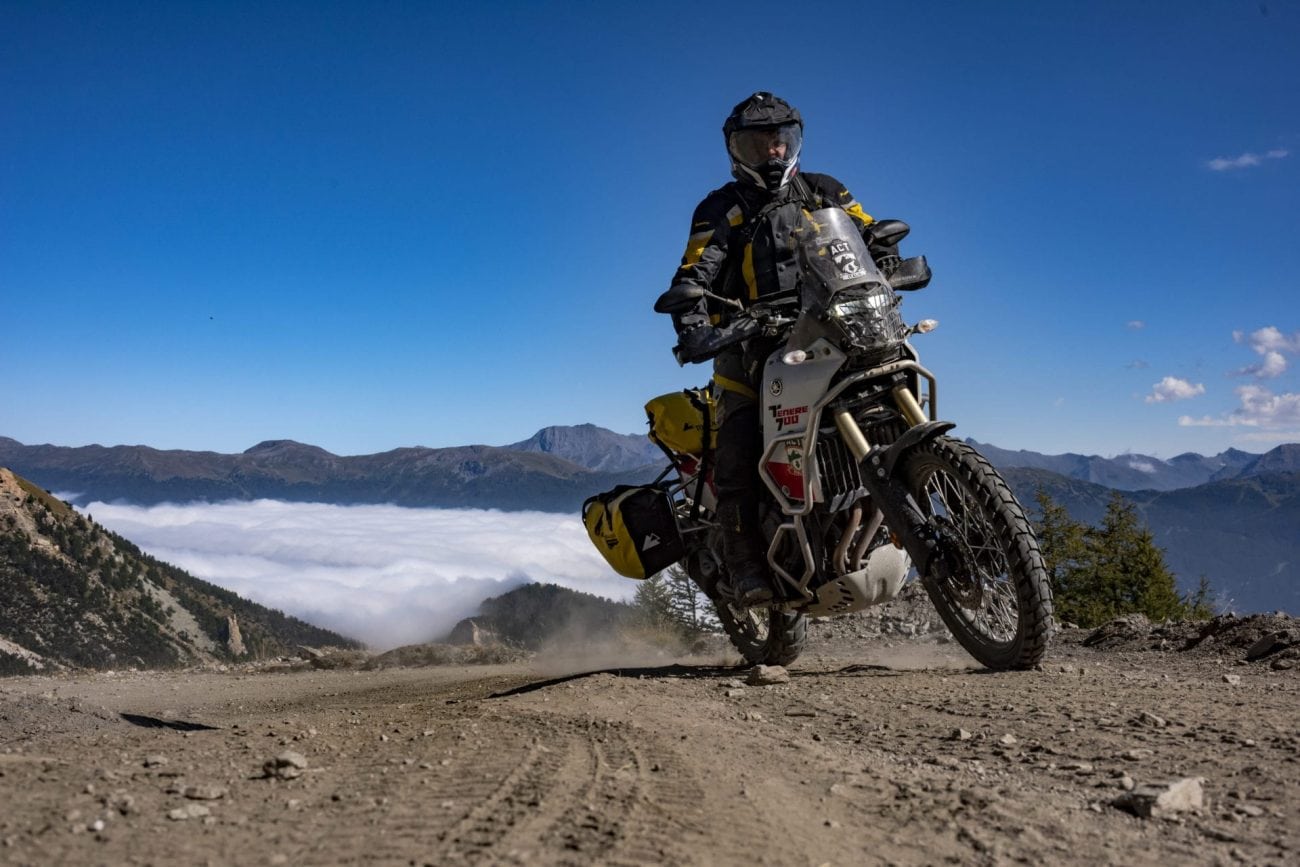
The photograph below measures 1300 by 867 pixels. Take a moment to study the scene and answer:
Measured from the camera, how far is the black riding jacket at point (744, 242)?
6832 mm

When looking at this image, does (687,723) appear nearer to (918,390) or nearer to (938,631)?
(918,390)

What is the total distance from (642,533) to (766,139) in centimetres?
334

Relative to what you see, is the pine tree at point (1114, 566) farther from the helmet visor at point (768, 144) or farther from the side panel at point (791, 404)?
the helmet visor at point (768, 144)

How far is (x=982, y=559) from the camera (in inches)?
232

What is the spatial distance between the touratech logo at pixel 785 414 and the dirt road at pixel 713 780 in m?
1.77

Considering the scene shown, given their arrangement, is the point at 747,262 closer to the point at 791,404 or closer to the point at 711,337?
the point at 711,337

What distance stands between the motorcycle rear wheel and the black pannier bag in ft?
2.62

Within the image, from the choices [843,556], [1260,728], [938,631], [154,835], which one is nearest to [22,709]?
[154,835]

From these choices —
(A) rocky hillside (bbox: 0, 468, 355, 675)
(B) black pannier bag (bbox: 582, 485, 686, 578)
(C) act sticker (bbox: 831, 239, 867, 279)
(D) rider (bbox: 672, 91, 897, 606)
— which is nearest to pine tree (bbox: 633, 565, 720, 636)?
(B) black pannier bag (bbox: 582, 485, 686, 578)

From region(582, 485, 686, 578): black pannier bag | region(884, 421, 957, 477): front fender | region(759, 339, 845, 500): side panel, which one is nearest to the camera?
region(884, 421, 957, 477): front fender

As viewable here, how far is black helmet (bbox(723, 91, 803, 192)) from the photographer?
22.5 feet

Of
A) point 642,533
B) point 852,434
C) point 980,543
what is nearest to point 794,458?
point 852,434

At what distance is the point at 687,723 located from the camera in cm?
484

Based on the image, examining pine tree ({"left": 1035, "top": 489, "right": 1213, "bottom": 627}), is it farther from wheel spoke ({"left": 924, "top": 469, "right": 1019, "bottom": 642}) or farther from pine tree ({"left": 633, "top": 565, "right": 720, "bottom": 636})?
wheel spoke ({"left": 924, "top": 469, "right": 1019, "bottom": 642})
